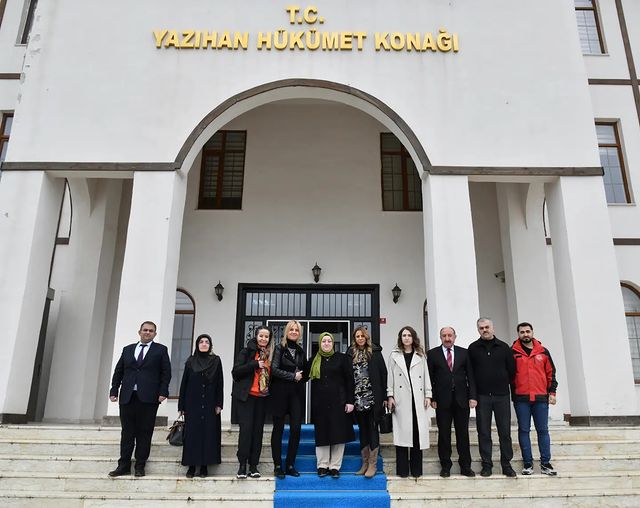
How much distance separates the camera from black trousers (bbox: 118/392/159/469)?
560 centimetres

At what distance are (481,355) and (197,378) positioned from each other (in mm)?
3031

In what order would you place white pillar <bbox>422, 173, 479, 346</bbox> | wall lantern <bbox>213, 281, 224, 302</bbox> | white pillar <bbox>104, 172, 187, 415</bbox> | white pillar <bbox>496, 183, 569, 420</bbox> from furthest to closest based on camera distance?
wall lantern <bbox>213, 281, 224, 302</bbox>, white pillar <bbox>496, 183, 569, 420</bbox>, white pillar <bbox>422, 173, 479, 346</bbox>, white pillar <bbox>104, 172, 187, 415</bbox>

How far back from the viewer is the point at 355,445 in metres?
6.31

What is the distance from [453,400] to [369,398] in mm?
895

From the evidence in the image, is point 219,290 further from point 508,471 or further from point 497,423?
point 508,471

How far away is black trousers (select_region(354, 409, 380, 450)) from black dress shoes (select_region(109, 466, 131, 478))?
2435mm

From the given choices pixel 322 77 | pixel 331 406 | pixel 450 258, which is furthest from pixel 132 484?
pixel 322 77

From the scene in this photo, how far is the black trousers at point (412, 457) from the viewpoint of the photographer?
5.53m

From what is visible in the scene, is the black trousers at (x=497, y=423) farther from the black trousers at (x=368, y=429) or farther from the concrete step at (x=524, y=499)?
the black trousers at (x=368, y=429)

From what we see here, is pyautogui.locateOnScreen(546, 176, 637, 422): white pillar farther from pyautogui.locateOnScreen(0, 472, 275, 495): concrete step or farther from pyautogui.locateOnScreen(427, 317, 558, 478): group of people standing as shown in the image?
pyautogui.locateOnScreen(0, 472, 275, 495): concrete step

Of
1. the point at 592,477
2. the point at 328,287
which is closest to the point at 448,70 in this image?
the point at 328,287

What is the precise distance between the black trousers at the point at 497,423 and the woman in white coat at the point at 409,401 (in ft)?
1.95

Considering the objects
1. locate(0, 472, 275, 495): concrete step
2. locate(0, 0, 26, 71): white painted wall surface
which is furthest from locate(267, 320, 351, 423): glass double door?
locate(0, 0, 26, 71): white painted wall surface

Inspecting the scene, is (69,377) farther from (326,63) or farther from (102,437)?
(326,63)
